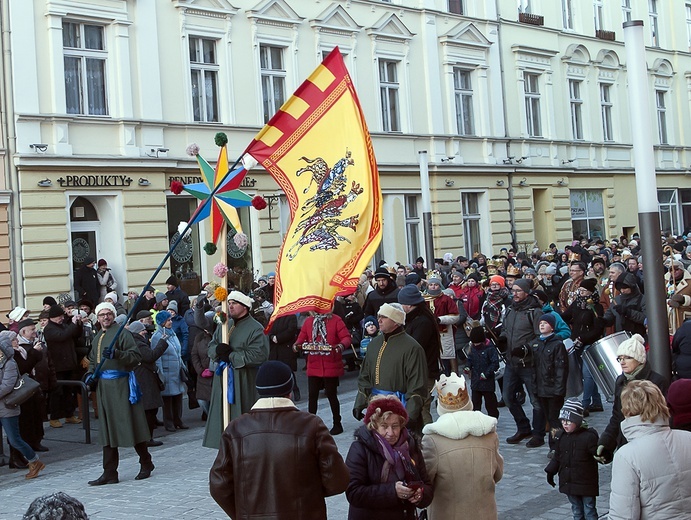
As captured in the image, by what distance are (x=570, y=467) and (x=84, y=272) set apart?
15543mm

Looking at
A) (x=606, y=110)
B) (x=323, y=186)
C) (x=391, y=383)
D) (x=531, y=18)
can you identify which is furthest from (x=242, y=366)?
(x=606, y=110)

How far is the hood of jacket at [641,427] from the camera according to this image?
5227 mm

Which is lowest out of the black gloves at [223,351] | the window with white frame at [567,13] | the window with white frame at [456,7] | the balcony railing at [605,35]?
the black gloves at [223,351]

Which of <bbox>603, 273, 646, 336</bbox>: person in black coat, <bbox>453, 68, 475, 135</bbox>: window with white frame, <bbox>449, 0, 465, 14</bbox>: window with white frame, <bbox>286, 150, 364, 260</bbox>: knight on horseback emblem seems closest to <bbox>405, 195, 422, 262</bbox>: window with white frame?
<bbox>453, 68, 475, 135</bbox>: window with white frame

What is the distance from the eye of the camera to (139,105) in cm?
2245

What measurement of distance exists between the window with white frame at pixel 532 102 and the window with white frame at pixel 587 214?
9.63ft

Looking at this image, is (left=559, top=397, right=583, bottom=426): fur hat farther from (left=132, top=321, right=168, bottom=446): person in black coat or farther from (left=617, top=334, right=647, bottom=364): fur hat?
(left=132, top=321, right=168, bottom=446): person in black coat

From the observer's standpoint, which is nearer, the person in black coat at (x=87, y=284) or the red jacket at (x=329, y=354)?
the red jacket at (x=329, y=354)

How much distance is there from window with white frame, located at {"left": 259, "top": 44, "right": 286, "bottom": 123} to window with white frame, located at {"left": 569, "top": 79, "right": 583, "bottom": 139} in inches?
541

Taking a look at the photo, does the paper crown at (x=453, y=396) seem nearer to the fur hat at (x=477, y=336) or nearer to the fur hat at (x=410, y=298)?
the fur hat at (x=410, y=298)

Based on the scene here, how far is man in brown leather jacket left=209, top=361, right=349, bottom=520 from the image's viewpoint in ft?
17.6

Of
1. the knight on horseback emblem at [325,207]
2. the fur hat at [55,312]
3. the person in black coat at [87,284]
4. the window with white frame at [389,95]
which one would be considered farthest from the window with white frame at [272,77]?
the knight on horseback emblem at [325,207]

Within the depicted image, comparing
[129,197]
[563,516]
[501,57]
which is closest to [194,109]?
[129,197]

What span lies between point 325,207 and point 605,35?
30.7 m
